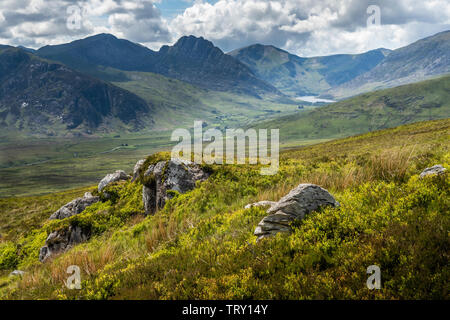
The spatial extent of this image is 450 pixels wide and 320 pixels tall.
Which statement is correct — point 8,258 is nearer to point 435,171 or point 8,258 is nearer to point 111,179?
point 111,179

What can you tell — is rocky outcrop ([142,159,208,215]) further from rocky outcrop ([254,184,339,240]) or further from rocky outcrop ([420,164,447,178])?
rocky outcrop ([420,164,447,178])

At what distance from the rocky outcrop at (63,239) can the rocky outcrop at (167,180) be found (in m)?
3.84

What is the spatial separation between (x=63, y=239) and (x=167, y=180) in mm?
6934

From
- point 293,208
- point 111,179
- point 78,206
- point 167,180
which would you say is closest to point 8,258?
point 78,206

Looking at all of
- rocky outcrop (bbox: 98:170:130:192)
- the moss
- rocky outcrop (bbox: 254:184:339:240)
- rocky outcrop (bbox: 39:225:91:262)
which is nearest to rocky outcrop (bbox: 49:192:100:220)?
rocky outcrop (bbox: 98:170:130:192)

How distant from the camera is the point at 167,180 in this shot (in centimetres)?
1730

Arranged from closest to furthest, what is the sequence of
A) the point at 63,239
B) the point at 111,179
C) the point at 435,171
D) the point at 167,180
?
the point at 435,171 → the point at 63,239 → the point at 167,180 → the point at 111,179

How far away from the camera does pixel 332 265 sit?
578cm

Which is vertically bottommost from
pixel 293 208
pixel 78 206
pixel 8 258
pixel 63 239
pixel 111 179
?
pixel 8 258

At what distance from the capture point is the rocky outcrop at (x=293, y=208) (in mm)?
7809

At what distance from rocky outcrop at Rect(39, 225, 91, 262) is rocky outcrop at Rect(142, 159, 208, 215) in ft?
12.6

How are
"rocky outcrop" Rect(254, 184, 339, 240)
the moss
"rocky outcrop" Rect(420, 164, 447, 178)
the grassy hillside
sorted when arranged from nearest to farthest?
the grassy hillside → "rocky outcrop" Rect(254, 184, 339, 240) → "rocky outcrop" Rect(420, 164, 447, 178) → the moss

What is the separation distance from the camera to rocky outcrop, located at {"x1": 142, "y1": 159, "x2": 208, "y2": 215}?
17.1 meters
